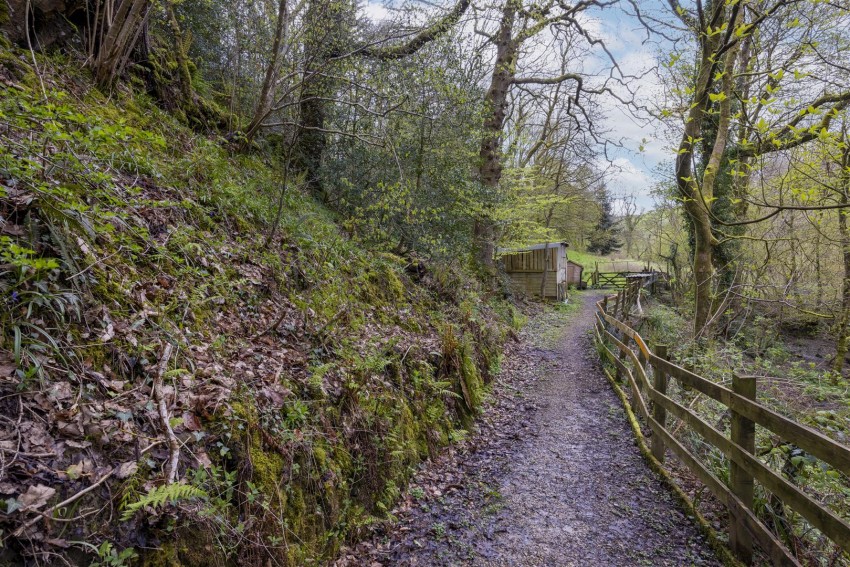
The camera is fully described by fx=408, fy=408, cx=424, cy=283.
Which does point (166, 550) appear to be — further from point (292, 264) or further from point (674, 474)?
point (674, 474)

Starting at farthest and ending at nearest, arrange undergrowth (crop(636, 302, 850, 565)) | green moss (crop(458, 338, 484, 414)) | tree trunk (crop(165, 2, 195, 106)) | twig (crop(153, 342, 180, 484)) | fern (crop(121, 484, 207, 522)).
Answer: tree trunk (crop(165, 2, 195, 106)), green moss (crop(458, 338, 484, 414)), undergrowth (crop(636, 302, 850, 565)), twig (crop(153, 342, 180, 484)), fern (crop(121, 484, 207, 522))

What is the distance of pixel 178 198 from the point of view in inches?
190

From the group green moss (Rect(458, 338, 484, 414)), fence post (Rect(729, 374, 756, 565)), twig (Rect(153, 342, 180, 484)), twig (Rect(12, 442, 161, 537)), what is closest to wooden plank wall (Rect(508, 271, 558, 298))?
green moss (Rect(458, 338, 484, 414))

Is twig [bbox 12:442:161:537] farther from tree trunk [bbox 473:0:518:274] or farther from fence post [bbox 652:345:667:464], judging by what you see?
tree trunk [bbox 473:0:518:274]

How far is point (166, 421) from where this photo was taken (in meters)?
2.62

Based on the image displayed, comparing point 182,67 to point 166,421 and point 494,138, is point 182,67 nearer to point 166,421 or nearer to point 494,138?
point 166,421

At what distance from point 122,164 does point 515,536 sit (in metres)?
5.52

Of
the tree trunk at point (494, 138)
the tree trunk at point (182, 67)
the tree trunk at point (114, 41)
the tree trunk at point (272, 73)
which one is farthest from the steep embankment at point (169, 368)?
the tree trunk at point (494, 138)

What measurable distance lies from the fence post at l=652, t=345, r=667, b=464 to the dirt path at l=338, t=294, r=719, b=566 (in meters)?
0.26

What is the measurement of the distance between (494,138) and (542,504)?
12115 mm

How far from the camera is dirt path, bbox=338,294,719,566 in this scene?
3.59m

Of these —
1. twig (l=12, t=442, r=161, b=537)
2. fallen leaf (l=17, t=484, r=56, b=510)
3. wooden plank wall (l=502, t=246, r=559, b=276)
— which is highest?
wooden plank wall (l=502, t=246, r=559, b=276)

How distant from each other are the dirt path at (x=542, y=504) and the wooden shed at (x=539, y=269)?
15863 millimetres

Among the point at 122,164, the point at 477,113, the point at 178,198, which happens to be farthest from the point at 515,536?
the point at 477,113
